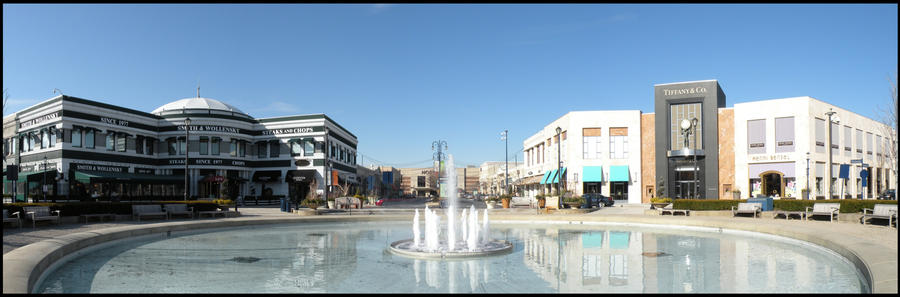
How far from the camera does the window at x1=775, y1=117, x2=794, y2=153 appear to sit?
46219 mm

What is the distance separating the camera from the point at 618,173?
5138 cm

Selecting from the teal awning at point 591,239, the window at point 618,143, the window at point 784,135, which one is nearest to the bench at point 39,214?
the teal awning at point 591,239

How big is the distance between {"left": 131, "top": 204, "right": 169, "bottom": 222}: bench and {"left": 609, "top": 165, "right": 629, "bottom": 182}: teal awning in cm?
4057

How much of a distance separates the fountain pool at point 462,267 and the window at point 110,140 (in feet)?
118

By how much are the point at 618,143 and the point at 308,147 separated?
31808 mm

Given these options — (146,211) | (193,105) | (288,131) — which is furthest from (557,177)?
(146,211)

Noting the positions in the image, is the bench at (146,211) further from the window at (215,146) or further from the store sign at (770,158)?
the store sign at (770,158)

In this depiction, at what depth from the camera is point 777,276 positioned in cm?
989

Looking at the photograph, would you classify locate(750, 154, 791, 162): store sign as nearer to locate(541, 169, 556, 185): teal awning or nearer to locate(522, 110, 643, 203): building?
locate(522, 110, 643, 203): building

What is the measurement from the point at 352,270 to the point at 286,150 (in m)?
46.3

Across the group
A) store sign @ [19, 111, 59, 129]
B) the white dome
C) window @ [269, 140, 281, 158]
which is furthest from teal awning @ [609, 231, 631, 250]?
the white dome

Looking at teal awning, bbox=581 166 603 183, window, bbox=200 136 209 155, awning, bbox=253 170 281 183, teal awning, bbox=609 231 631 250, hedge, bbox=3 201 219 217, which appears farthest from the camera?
awning, bbox=253 170 281 183

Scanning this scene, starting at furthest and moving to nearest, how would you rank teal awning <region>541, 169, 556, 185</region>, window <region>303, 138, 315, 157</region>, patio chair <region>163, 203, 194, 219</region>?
teal awning <region>541, 169, 556, 185</region>
window <region>303, 138, 315, 157</region>
patio chair <region>163, 203, 194, 219</region>

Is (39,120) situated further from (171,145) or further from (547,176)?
(547,176)
